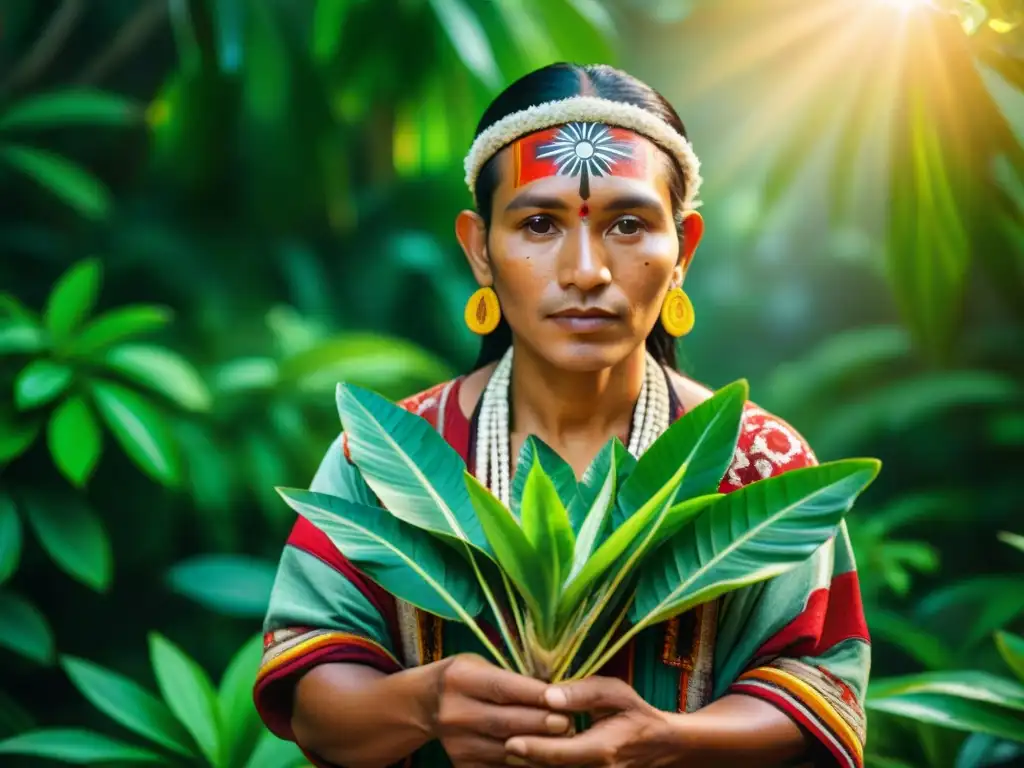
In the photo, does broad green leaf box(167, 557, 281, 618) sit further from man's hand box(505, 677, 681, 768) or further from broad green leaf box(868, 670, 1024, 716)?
man's hand box(505, 677, 681, 768)

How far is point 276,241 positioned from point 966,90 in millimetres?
2173

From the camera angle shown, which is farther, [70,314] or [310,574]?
[70,314]

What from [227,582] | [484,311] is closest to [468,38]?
[227,582]

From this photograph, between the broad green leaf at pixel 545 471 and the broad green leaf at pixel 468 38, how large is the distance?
5.40 feet

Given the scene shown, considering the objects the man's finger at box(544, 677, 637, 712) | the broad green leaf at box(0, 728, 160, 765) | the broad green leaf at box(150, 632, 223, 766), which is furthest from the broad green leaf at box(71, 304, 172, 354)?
the man's finger at box(544, 677, 637, 712)

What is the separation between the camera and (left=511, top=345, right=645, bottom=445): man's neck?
1.57m

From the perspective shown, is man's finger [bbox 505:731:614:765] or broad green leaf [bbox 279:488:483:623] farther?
broad green leaf [bbox 279:488:483:623]

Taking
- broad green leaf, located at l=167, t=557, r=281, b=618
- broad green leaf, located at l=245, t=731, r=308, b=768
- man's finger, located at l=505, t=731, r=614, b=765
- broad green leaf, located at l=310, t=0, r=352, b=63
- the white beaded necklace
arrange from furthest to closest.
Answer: broad green leaf, located at l=310, t=0, r=352, b=63, broad green leaf, located at l=167, t=557, r=281, b=618, broad green leaf, located at l=245, t=731, r=308, b=768, the white beaded necklace, man's finger, located at l=505, t=731, r=614, b=765

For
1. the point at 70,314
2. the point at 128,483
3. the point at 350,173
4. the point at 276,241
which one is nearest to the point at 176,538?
the point at 128,483

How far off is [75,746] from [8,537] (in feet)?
1.53

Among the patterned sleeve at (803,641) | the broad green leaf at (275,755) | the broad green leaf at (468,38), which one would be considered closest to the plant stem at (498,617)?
the patterned sleeve at (803,641)

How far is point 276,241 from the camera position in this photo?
3.64 metres

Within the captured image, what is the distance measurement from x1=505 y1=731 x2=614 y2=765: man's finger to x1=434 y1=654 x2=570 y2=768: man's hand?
11 millimetres

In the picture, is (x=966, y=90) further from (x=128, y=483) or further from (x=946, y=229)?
Answer: (x=128, y=483)
